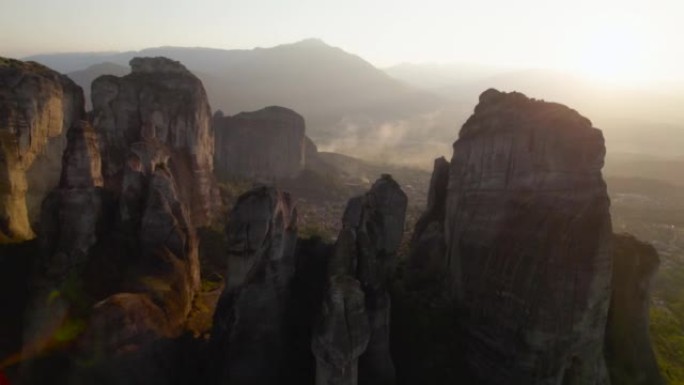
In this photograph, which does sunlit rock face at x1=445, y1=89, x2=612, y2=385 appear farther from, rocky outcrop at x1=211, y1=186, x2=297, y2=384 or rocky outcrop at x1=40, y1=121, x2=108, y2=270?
rocky outcrop at x1=40, y1=121, x2=108, y2=270

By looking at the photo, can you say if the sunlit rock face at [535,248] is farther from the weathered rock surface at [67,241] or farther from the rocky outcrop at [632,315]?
the weathered rock surface at [67,241]

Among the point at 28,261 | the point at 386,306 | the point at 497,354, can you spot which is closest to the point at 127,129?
the point at 28,261

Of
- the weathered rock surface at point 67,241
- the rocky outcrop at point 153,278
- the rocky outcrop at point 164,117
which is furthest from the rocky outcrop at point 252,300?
the rocky outcrop at point 164,117

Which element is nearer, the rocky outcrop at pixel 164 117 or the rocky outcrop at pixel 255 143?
the rocky outcrop at pixel 164 117

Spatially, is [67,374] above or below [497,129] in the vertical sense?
below

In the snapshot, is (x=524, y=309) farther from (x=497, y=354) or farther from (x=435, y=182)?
(x=435, y=182)

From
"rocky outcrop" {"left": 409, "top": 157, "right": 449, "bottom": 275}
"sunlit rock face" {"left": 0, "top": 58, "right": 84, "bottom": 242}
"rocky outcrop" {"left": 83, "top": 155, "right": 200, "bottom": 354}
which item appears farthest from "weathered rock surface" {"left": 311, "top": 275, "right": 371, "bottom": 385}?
"sunlit rock face" {"left": 0, "top": 58, "right": 84, "bottom": 242}
